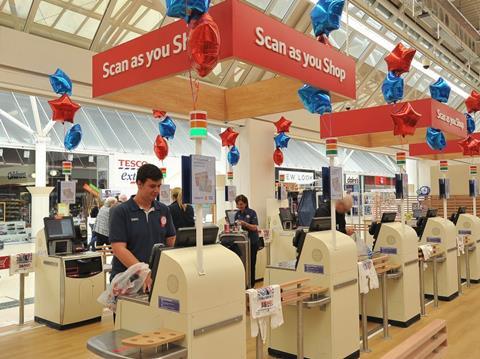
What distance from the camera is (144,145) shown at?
13.8m

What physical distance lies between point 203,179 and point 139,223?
2.86 feet

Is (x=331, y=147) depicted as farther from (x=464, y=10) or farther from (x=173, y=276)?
(x=464, y=10)

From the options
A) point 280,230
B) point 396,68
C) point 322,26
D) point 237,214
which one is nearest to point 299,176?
point 280,230

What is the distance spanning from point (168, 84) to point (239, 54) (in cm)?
258

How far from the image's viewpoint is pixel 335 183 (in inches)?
156

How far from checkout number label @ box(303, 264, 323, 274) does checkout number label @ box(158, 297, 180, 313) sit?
1.75 m

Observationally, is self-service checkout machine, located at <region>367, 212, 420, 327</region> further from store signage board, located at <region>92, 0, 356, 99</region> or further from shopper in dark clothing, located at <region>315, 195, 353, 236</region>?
store signage board, located at <region>92, 0, 356, 99</region>

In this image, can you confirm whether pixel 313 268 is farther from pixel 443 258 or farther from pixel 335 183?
pixel 443 258

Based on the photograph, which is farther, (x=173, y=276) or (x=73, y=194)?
(x=73, y=194)

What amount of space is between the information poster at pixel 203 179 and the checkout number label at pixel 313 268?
168 centimetres

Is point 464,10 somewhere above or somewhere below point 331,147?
above

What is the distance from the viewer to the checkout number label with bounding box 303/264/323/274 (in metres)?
3.80

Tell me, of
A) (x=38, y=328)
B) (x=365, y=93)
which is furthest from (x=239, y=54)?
(x=365, y=93)

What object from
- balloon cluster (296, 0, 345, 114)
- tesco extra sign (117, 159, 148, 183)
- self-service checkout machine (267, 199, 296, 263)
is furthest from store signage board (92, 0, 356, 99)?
tesco extra sign (117, 159, 148, 183)
